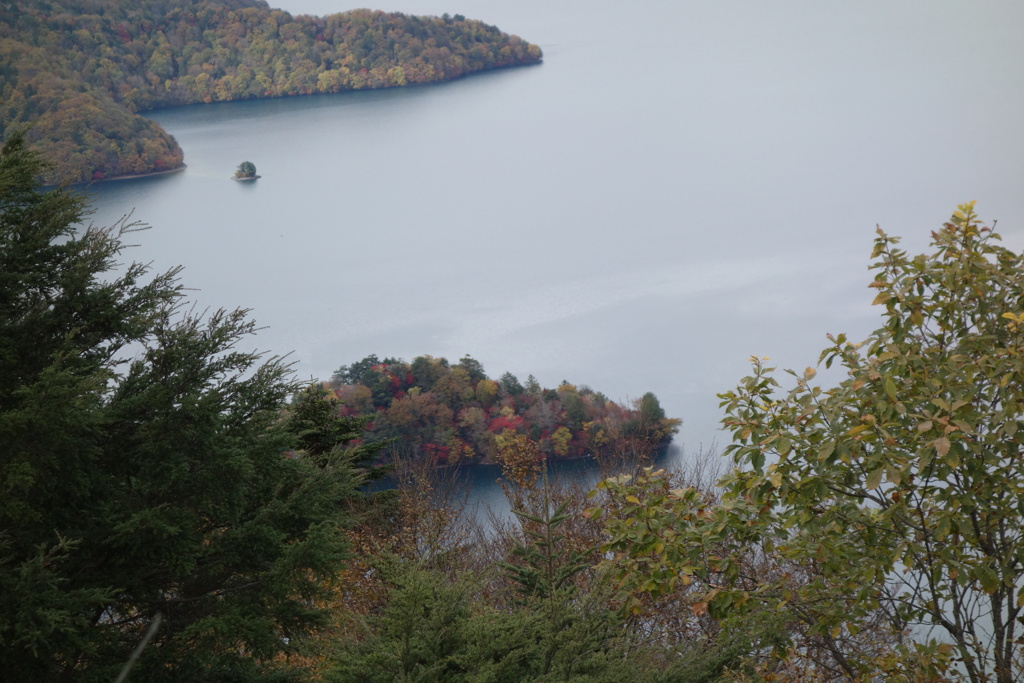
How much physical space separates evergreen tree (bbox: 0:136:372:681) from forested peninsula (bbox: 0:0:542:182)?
29.9 metres

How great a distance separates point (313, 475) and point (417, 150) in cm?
6278

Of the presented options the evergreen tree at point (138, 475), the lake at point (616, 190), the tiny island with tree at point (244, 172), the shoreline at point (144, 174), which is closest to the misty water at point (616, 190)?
the lake at point (616, 190)

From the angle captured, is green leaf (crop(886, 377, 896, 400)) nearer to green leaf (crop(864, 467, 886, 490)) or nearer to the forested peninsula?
green leaf (crop(864, 467, 886, 490))

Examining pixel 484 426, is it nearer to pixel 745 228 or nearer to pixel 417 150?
pixel 745 228

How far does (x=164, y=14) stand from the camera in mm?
51438

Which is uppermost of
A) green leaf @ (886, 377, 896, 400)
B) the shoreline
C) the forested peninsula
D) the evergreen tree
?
the forested peninsula

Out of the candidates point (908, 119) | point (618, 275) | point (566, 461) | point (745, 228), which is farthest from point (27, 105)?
point (908, 119)

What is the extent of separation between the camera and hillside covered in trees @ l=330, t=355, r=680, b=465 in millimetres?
20062

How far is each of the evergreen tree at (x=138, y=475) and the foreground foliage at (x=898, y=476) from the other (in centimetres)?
224

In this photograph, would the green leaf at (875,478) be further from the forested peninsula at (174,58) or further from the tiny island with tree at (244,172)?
the tiny island with tree at (244,172)

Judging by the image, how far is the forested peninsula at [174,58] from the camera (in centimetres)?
3572

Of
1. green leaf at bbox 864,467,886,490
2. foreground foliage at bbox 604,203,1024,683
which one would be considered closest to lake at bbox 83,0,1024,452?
foreground foliage at bbox 604,203,1024,683

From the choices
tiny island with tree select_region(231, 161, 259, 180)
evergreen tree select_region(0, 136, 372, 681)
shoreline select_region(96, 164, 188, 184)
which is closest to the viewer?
evergreen tree select_region(0, 136, 372, 681)

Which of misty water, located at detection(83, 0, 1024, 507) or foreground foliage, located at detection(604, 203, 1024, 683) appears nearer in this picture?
foreground foliage, located at detection(604, 203, 1024, 683)
